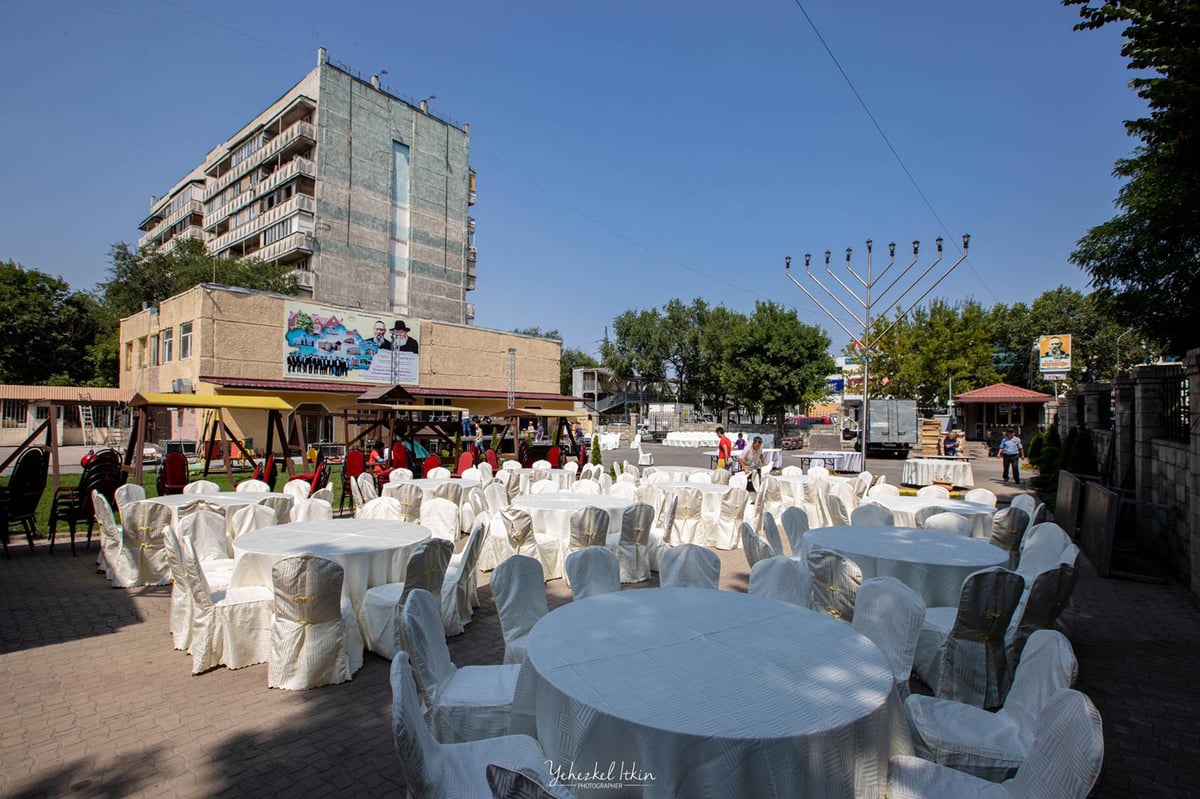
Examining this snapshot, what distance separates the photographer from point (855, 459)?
2194 cm

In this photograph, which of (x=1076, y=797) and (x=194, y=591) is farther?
(x=194, y=591)

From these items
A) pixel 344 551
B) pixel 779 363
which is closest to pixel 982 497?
pixel 344 551

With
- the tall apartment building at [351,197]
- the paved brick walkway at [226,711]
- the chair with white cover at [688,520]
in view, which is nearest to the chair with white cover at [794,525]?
the paved brick walkway at [226,711]

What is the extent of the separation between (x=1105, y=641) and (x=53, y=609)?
10430mm

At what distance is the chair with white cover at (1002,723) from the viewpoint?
9.11 feet

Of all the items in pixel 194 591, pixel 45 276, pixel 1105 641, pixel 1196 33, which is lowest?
pixel 1105 641

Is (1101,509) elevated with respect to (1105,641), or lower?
elevated

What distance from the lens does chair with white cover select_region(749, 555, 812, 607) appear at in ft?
13.6

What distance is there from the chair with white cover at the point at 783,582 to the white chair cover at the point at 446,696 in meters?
1.94

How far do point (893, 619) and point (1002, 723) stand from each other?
0.70 metres

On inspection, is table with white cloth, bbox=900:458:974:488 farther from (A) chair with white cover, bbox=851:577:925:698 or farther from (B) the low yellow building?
(A) chair with white cover, bbox=851:577:925:698

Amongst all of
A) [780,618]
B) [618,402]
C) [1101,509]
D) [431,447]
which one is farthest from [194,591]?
[618,402]

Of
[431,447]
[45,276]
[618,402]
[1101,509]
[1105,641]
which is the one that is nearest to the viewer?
[1105,641]

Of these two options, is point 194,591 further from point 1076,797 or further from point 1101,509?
point 1101,509
